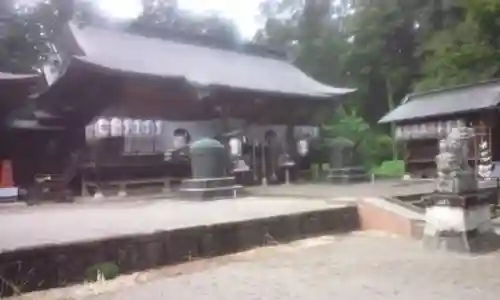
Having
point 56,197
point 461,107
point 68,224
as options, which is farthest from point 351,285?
point 461,107

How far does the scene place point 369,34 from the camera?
31109 mm

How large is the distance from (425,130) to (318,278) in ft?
52.2

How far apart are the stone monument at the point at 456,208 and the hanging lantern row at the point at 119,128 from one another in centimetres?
1074

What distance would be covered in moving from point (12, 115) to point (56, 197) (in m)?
3.21

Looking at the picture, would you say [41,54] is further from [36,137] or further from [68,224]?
[68,224]

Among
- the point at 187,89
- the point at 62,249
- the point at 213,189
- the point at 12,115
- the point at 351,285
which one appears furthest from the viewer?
the point at 187,89

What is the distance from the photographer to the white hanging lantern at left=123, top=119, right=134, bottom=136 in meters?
16.6

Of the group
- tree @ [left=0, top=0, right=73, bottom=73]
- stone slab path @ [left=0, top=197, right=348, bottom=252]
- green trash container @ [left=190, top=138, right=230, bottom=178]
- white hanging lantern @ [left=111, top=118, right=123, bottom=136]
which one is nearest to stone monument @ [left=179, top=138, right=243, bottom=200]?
green trash container @ [left=190, top=138, right=230, bottom=178]

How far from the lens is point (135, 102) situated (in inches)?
675

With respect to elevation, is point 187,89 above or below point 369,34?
below

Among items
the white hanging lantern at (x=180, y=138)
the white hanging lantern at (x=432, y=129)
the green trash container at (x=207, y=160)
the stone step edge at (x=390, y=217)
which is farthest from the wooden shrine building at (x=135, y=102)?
the stone step edge at (x=390, y=217)

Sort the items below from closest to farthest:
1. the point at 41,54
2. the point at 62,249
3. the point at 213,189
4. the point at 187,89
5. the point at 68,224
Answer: the point at 62,249, the point at 68,224, the point at 213,189, the point at 187,89, the point at 41,54

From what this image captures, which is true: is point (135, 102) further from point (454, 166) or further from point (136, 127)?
point (454, 166)

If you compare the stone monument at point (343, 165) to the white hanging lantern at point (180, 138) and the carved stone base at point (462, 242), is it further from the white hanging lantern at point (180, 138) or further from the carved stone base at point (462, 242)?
the carved stone base at point (462, 242)
